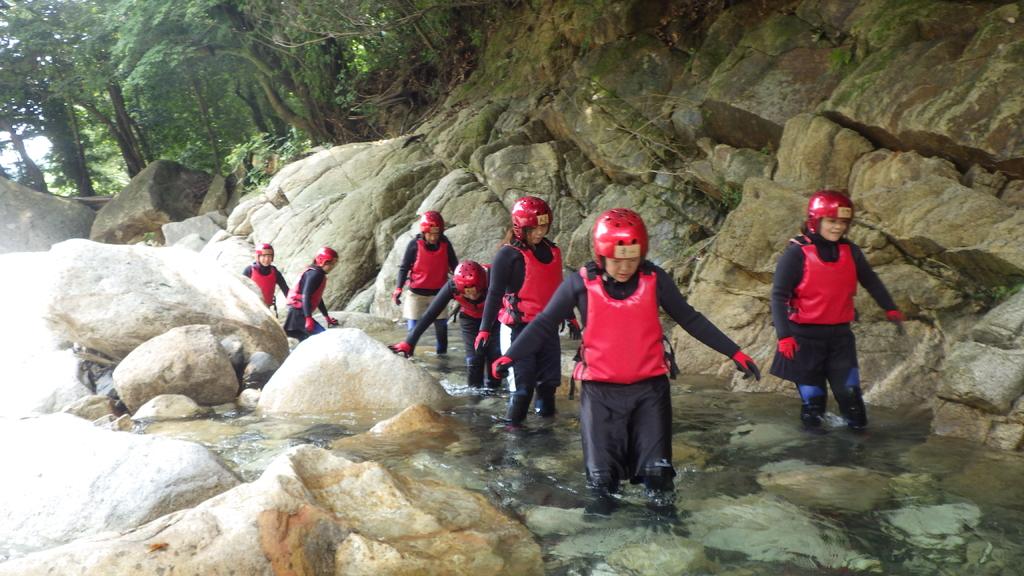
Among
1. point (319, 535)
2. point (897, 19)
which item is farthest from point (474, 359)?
point (897, 19)

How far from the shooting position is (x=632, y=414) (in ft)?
15.4

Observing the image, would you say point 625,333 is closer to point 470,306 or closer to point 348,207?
point 470,306

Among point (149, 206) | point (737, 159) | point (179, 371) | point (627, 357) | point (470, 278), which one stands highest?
point (149, 206)

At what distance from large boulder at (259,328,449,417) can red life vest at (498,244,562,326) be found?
1.76m

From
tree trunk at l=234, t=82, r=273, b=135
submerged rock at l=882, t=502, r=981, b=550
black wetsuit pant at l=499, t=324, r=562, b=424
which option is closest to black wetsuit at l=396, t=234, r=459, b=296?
black wetsuit pant at l=499, t=324, r=562, b=424

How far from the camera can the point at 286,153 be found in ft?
81.9

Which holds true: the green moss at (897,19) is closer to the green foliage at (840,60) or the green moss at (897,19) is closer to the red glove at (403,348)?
the green foliage at (840,60)

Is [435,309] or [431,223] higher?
[431,223]

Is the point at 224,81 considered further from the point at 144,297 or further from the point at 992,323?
the point at 992,323

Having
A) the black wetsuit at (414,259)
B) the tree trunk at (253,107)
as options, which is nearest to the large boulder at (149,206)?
the tree trunk at (253,107)

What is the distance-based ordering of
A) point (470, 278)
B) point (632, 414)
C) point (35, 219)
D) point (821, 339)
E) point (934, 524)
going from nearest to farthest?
point (934, 524) < point (632, 414) < point (821, 339) < point (470, 278) < point (35, 219)

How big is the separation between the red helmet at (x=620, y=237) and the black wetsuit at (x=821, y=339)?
2179 mm

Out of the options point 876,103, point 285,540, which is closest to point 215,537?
point 285,540

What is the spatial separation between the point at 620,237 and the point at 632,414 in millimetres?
1064
